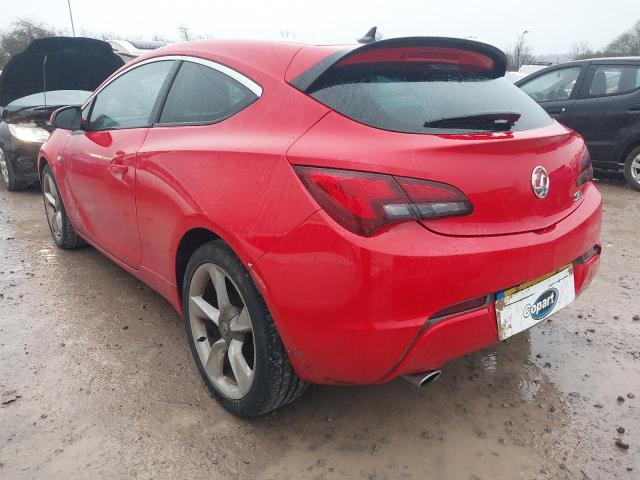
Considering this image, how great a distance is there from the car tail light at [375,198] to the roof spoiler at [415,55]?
439mm

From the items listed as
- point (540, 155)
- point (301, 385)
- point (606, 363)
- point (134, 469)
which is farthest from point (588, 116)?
point (134, 469)

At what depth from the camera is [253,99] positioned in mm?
1997

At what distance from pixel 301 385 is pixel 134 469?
0.67 metres

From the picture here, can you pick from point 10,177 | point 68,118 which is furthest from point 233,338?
point 10,177

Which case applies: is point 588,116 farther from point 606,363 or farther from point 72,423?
point 72,423

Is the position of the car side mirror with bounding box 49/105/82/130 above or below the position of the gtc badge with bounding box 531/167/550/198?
above

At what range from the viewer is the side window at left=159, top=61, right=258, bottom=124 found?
2.09 meters

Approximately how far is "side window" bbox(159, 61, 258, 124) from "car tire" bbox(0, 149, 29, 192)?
4.77m

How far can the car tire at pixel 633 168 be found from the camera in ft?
20.1

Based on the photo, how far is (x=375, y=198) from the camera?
154 cm

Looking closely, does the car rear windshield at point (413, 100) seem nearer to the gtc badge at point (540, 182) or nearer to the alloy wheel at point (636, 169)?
the gtc badge at point (540, 182)

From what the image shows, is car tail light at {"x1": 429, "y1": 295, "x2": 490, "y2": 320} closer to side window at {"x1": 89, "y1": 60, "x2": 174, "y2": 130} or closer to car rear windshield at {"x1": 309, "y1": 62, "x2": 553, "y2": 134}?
car rear windshield at {"x1": 309, "y1": 62, "x2": 553, "y2": 134}

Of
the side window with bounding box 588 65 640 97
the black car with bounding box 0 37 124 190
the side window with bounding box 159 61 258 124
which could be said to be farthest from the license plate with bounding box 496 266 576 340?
the black car with bounding box 0 37 124 190

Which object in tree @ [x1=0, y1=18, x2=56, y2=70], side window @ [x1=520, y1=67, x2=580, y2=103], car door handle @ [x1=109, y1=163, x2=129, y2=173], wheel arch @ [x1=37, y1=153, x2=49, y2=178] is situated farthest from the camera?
tree @ [x1=0, y1=18, x2=56, y2=70]
